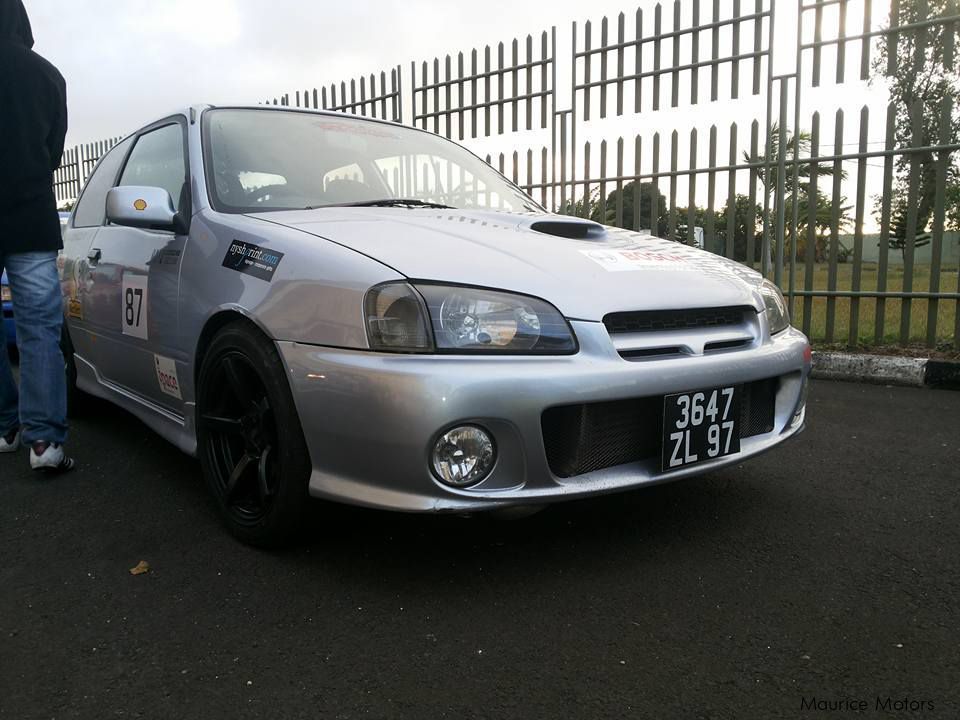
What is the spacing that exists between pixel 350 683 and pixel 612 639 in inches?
22.5

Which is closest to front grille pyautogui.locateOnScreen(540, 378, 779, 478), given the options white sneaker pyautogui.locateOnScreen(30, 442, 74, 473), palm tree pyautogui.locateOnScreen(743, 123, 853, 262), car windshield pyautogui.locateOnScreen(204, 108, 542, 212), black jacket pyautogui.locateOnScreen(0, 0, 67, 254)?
car windshield pyautogui.locateOnScreen(204, 108, 542, 212)

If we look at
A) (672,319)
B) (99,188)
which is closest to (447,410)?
(672,319)

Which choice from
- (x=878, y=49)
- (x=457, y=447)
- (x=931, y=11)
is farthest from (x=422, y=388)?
(x=931, y=11)

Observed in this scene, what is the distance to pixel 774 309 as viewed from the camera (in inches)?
93.1

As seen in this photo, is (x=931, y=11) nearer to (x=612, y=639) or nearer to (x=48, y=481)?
(x=612, y=639)

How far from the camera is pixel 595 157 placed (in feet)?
20.3

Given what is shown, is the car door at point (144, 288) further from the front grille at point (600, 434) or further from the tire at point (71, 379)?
the front grille at point (600, 434)

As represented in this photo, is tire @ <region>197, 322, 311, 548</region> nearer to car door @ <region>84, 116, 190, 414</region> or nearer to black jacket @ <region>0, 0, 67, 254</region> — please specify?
car door @ <region>84, 116, 190, 414</region>

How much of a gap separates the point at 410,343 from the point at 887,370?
12.8 feet

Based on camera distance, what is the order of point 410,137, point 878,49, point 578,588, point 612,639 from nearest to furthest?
point 612,639 < point 578,588 < point 410,137 < point 878,49

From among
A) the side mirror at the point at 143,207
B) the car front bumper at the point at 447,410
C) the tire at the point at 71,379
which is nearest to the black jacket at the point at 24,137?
the side mirror at the point at 143,207

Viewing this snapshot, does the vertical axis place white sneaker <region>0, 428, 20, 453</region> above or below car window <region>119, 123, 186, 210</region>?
below

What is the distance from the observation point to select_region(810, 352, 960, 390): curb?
4309 millimetres

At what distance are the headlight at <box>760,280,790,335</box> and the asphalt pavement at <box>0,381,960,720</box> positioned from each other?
0.59 meters
